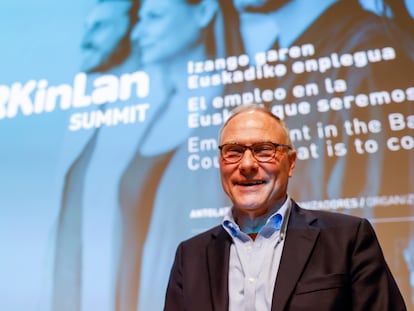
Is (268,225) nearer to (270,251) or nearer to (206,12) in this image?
(270,251)

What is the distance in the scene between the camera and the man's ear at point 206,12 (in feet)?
9.30

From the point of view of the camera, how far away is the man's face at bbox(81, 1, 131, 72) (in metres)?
2.97

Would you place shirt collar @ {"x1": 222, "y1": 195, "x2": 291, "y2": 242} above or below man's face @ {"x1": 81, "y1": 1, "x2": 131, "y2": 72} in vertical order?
below

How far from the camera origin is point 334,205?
92.7 inches

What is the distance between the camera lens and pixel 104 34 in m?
3.01

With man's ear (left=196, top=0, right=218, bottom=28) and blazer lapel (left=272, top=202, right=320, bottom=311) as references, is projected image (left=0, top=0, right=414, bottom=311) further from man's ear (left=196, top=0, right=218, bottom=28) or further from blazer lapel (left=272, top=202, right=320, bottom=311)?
blazer lapel (left=272, top=202, right=320, bottom=311)

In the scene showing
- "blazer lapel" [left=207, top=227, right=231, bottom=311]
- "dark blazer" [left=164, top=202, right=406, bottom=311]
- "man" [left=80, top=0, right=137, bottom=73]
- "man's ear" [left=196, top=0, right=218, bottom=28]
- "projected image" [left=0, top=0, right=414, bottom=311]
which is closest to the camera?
"dark blazer" [left=164, top=202, right=406, bottom=311]

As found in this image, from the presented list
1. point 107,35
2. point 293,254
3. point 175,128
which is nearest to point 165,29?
point 107,35

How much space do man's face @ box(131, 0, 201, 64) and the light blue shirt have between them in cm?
146

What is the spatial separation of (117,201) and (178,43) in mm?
878

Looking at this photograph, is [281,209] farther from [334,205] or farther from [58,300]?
[58,300]

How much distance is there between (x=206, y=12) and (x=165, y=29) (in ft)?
0.77

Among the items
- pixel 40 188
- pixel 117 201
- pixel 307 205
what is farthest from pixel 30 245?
pixel 307 205

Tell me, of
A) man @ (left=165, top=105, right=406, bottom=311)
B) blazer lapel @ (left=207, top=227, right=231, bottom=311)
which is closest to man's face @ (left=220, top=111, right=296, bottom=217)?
man @ (left=165, top=105, right=406, bottom=311)
